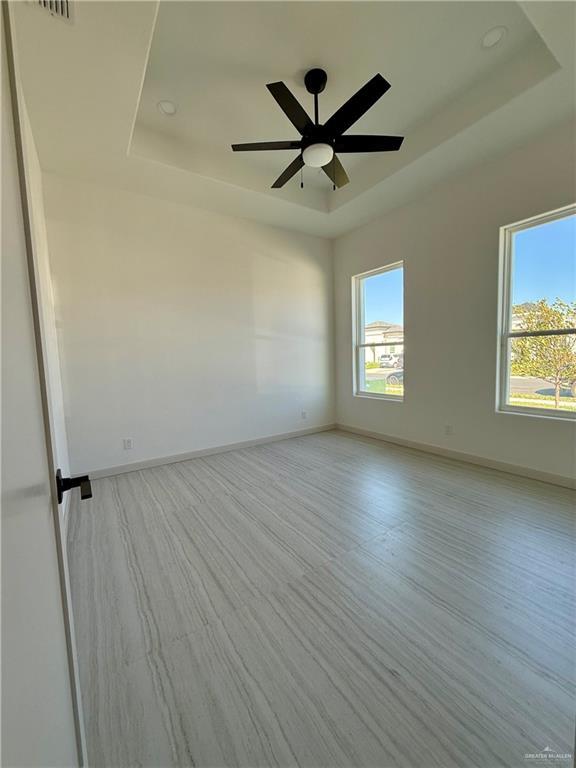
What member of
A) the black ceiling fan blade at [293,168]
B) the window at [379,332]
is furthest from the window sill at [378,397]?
the black ceiling fan blade at [293,168]

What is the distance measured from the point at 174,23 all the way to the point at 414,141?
6.88 ft

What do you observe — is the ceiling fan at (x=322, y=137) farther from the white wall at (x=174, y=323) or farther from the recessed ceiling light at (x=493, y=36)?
the white wall at (x=174, y=323)

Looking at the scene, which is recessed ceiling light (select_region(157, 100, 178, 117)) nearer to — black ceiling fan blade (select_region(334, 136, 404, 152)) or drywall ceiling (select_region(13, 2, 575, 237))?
drywall ceiling (select_region(13, 2, 575, 237))

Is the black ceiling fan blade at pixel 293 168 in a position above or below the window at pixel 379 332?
above

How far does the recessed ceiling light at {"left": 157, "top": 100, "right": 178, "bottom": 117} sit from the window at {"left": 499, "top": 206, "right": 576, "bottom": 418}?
3.13 m

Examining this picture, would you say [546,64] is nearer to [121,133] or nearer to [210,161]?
[210,161]

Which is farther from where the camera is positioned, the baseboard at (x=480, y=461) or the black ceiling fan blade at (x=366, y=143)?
the baseboard at (x=480, y=461)

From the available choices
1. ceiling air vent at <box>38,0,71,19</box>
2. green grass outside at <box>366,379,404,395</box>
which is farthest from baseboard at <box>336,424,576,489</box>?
ceiling air vent at <box>38,0,71,19</box>

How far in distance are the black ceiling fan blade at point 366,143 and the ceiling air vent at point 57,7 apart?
165cm

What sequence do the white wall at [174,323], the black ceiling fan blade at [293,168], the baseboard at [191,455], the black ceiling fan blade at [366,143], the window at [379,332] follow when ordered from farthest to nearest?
1. the window at [379,332]
2. the baseboard at [191,455]
3. the white wall at [174,323]
4. the black ceiling fan blade at [293,168]
5. the black ceiling fan blade at [366,143]

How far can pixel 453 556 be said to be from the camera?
1.80 metres

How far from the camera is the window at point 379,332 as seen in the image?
398 cm

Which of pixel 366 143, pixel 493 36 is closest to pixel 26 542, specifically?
pixel 366 143

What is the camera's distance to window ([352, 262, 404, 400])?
3980 mm
